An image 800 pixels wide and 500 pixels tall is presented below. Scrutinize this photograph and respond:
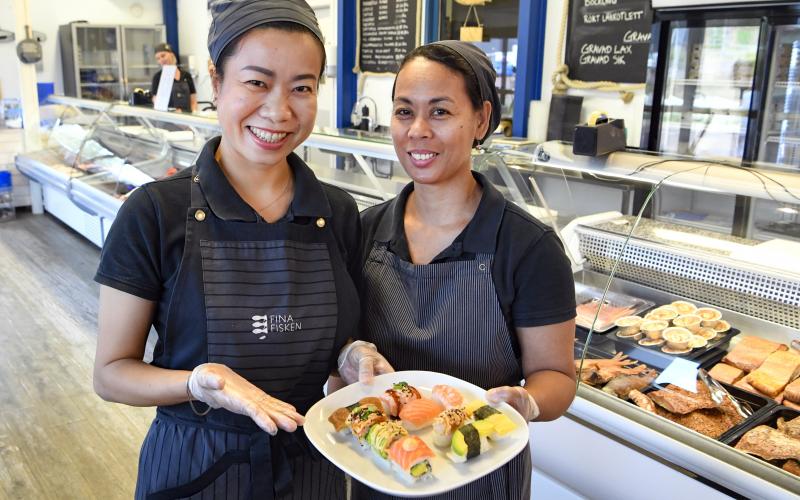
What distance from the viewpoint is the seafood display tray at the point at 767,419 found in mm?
1941

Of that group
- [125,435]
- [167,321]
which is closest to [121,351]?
[167,321]

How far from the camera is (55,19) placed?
1000cm

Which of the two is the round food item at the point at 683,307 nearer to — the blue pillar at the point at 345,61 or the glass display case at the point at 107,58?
the blue pillar at the point at 345,61

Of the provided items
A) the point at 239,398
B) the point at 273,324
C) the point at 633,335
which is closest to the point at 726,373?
the point at 633,335

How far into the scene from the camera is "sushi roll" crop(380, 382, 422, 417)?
4.66 ft

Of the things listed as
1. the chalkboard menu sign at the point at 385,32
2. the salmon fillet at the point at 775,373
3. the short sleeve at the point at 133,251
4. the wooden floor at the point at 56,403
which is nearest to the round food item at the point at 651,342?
the salmon fillet at the point at 775,373

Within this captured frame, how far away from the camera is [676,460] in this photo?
186cm

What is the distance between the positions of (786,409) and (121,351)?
185 cm

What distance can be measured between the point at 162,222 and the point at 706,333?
1806 millimetres

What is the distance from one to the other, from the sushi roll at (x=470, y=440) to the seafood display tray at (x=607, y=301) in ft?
3.94

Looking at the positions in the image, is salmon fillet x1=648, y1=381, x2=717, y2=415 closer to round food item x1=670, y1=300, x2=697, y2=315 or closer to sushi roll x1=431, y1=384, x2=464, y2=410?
round food item x1=670, y1=300, x2=697, y2=315

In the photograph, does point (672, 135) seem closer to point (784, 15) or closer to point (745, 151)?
point (745, 151)

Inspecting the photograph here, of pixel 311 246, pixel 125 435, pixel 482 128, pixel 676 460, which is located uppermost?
pixel 482 128

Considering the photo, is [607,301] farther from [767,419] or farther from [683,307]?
[767,419]
